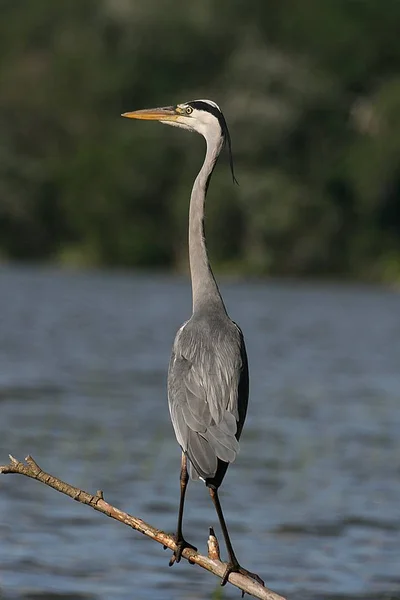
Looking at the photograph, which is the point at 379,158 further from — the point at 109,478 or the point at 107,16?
the point at 109,478

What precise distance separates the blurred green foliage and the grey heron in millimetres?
44921

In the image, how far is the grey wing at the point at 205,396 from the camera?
7.20 meters

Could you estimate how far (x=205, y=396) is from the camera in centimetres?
752

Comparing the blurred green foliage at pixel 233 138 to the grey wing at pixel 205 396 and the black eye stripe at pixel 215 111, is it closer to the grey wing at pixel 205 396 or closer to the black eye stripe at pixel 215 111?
the black eye stripe at pixel 215 111

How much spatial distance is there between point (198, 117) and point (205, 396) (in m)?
1.41

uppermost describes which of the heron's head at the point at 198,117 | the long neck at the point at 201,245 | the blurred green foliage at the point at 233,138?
the blurred green foliage at the point at 233,138

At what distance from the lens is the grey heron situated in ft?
23.8

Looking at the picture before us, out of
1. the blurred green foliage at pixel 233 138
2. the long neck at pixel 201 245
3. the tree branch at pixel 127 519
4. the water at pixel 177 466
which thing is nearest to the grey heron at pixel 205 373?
the long neck at pixel 201 245

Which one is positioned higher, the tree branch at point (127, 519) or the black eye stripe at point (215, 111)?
the black eye stripe at point (215, 111)

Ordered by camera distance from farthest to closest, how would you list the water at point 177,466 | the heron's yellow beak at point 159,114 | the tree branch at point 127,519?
the water at point 177,466, the heron's yellow beak at point 159,114, the tree branch at point 127,519

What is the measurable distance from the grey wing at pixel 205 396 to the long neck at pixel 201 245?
17cm

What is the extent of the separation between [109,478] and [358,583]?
158 inches

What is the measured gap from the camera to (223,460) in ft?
23.3

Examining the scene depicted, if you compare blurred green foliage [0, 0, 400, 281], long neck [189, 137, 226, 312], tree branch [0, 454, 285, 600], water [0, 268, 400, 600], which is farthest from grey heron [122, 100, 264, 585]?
blurred green foliage [0, 0, 400, 281]
